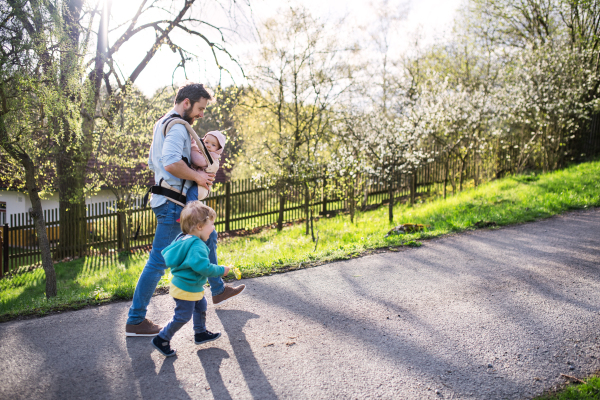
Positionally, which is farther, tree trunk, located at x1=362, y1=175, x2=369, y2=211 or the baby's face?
tree trunk, located at x1=362, y1=175, x2=369, y2=211

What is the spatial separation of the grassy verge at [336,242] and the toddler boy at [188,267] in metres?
1.43

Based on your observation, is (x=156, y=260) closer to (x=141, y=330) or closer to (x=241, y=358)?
(x=141, y=330)

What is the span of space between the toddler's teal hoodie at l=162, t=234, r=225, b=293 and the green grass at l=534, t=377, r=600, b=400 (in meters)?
2.11

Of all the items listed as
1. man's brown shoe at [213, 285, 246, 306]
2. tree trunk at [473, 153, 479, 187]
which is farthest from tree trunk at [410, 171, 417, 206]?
man's brown shoe at [213, 285, 246, 306]

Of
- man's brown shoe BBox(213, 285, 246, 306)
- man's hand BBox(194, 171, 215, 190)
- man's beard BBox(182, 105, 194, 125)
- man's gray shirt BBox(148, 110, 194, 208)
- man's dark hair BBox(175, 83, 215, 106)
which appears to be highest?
man's dark hair BBox(175, 83, 215, 106)

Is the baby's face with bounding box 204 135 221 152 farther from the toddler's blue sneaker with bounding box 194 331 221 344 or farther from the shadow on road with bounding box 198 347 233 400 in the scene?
the shadow on road with bounding box 198 347 233 400

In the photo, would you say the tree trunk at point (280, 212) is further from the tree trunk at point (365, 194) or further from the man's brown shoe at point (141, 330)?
the man's brown shoe at point (141, 330)

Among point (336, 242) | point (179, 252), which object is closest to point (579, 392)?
point (179, 252)

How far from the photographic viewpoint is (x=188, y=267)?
2.56 meters

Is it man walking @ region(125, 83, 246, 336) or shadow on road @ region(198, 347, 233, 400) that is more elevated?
man walking @ region(125, 83, 246, 336)

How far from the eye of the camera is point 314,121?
448 inches

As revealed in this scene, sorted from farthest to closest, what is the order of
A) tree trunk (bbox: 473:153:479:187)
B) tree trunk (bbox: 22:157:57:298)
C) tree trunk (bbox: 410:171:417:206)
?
tree trunk (bbox: 410:171:417:206) < tree trunk (bbox: 473:153:479:187) < tree trunk (bbox: 22:157:57:298)

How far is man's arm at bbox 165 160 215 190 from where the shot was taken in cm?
276

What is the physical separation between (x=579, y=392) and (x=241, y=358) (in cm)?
204
